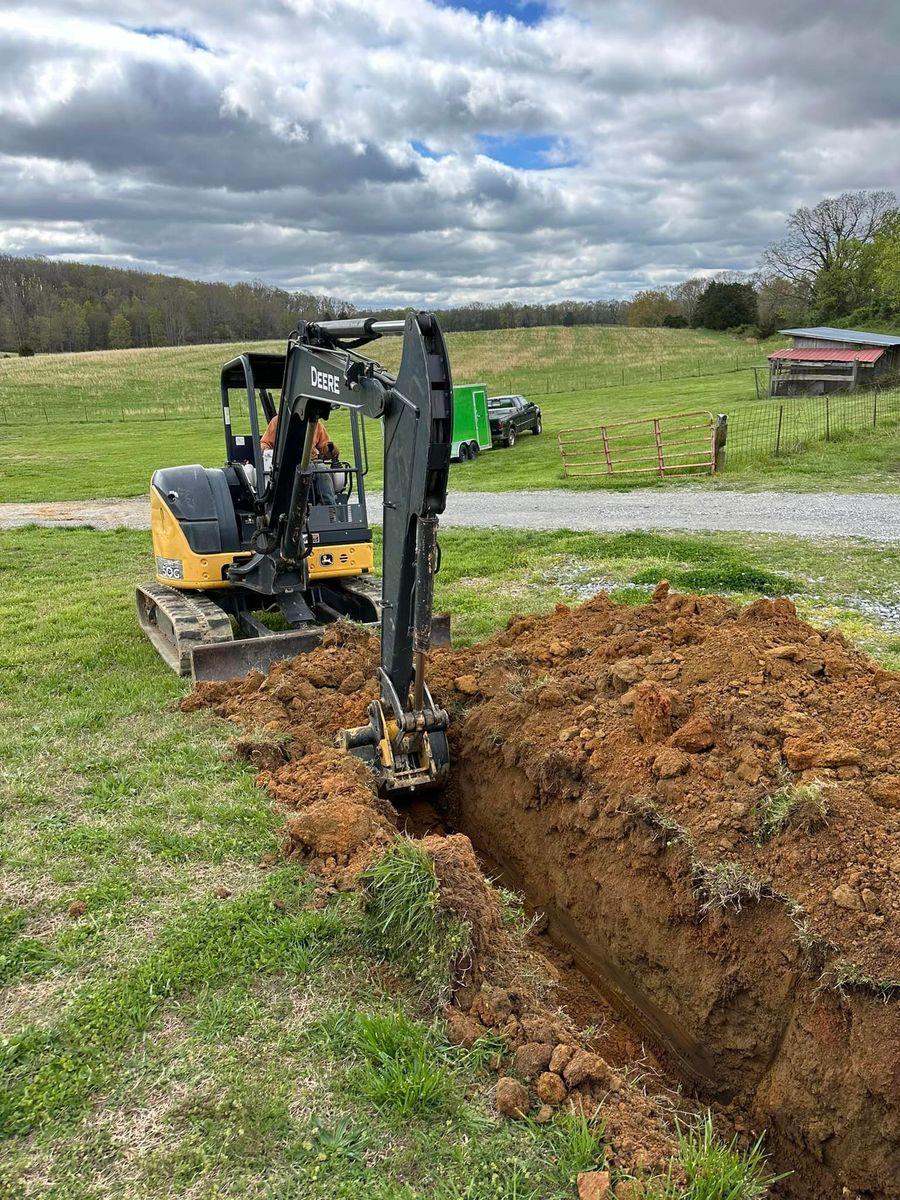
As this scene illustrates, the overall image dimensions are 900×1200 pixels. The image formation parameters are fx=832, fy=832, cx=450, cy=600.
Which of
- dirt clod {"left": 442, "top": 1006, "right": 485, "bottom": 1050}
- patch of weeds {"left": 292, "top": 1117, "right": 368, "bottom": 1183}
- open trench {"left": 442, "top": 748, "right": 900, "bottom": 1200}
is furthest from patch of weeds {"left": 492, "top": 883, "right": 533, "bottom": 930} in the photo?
patch of weeds {"left": 292, "top": 1117, "right": 368, "bottom": 1183}

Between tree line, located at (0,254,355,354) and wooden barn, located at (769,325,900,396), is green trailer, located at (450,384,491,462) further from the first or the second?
tree line, located at (0,254,355,354)

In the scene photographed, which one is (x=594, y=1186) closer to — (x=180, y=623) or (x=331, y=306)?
(x=180, y=623)

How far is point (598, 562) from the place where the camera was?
38.9ft

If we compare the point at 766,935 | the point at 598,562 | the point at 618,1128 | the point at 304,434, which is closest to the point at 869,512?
the point at 598,562

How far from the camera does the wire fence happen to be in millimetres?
22234

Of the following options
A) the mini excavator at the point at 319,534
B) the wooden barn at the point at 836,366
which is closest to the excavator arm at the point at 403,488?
the mini excavator at the point at 319,534

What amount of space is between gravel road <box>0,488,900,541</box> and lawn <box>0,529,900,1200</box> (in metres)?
10.3

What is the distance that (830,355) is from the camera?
39.4 metres

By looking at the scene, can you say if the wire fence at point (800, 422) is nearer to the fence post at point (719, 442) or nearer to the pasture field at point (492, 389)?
the pasture field at point (492, 389)

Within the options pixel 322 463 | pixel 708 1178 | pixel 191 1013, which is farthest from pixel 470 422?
pixel 708 1178

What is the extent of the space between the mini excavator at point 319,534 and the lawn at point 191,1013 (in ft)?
3.46

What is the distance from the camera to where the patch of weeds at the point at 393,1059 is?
10.1 ft

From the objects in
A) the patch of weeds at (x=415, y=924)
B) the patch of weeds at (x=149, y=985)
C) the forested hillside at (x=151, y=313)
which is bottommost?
the patch of weeds at (x=149, y=985)

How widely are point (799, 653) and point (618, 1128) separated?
360cm
